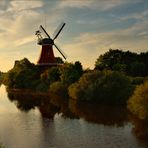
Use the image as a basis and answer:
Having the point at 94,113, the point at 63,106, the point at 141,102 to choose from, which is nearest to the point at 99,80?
the point at 63,106

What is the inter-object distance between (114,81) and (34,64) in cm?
5969

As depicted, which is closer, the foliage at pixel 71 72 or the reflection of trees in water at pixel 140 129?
the reflection of trees in water at pixel 140 129

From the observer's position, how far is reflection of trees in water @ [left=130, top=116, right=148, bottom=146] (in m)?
42.3

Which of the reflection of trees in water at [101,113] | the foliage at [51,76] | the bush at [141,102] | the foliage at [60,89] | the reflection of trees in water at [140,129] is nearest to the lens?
the reflection of trees in water at [140,129]

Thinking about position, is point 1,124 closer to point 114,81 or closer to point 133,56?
point 114,81

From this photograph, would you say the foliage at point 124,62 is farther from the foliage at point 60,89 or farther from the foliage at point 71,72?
the foliage at point 60,89

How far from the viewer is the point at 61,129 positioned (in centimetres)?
4819

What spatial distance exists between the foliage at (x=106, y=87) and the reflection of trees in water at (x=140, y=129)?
49.0ft

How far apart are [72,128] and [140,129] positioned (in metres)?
8.20

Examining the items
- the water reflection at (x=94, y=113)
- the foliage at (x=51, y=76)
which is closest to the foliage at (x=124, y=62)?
the foliage at (x=51, y=76)

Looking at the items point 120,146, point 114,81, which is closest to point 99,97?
point 114,81

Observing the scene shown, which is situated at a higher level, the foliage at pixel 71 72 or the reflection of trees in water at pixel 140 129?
the foliage at pixel 71 72

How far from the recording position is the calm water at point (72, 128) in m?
40.5

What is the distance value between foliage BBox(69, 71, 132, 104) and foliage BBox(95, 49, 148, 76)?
119 feet
